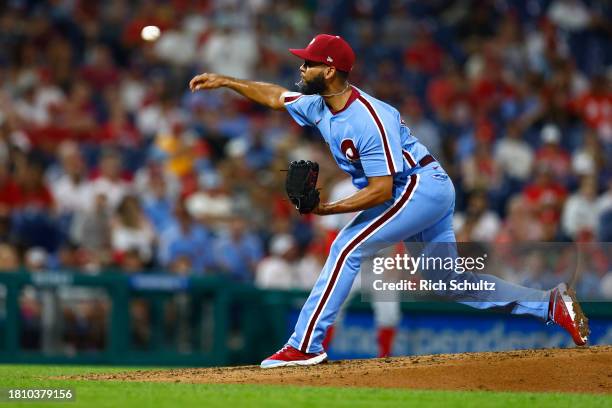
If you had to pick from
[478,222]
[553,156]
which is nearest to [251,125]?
[478,222]

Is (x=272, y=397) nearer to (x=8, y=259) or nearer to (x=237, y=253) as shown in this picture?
(x=8, y=259)

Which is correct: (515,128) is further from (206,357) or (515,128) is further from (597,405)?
(597,405)

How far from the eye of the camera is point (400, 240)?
290 inches

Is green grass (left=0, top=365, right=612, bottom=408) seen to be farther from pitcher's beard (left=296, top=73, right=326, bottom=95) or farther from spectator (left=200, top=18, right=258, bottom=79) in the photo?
spectator (left=200, top=18, right=258, bottom=79)

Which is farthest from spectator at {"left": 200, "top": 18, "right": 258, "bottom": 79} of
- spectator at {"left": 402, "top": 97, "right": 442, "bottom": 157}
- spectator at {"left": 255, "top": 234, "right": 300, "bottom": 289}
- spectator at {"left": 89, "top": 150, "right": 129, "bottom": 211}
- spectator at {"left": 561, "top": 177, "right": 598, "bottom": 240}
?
spectator at {"left": 561, "top": 177, "right": 598, "bottom": 240}

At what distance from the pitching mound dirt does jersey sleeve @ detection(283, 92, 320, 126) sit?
1532 millimetres

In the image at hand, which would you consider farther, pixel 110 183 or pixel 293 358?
pixel 110 183

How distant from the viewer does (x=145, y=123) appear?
1508 cm

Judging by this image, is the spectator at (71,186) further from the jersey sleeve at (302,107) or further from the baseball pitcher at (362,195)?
the baseball pitcher at (362,195)

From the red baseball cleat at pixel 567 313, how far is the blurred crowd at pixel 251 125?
14.6 ft

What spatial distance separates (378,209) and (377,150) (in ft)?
1.49

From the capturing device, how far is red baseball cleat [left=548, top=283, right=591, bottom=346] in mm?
7494

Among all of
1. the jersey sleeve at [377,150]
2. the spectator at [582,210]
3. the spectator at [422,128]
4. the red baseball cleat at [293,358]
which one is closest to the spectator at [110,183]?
the spectator at [422,128]

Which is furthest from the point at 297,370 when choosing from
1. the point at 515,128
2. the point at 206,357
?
the point at 515,128
